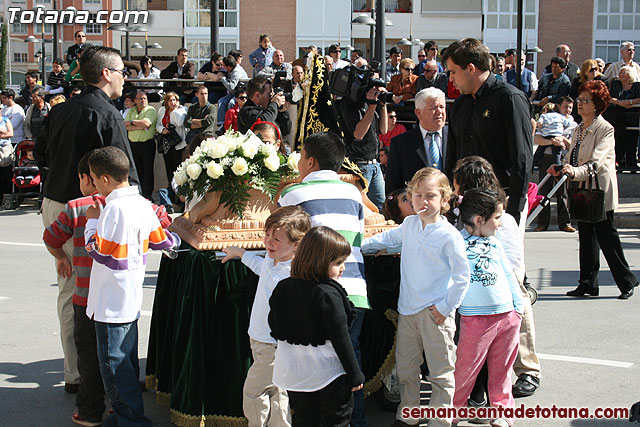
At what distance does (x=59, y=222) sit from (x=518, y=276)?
2894 millimetres

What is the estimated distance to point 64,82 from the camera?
19297mm

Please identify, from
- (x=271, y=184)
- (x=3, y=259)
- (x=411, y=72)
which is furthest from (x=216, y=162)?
(x=411, y=72)

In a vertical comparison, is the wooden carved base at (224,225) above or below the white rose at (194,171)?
below

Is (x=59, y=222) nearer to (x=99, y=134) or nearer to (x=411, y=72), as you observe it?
(x=99, y=134)

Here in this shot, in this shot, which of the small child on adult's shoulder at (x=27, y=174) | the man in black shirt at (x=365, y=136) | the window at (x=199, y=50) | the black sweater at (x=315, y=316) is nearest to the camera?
the black sweater at (x=315, y=316)

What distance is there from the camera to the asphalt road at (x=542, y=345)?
5.44 metres

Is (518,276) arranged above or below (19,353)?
above

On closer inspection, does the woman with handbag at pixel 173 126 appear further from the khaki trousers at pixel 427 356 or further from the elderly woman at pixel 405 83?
the khaki trousers at pixel 427 356

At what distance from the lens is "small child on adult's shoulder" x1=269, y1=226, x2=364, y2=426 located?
158 inches

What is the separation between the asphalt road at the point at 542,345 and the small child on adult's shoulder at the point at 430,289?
1.91 ft

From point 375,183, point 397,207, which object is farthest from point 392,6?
point 397,207

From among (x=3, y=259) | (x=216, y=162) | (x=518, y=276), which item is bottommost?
(x=3, y=259)

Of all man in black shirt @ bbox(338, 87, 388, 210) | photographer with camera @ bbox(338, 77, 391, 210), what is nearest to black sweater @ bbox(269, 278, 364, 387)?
photographer with camera @ bbox(338, 77, 391, 210)

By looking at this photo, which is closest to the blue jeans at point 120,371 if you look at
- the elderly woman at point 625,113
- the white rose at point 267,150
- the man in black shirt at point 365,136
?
the white rose at point 267,150
